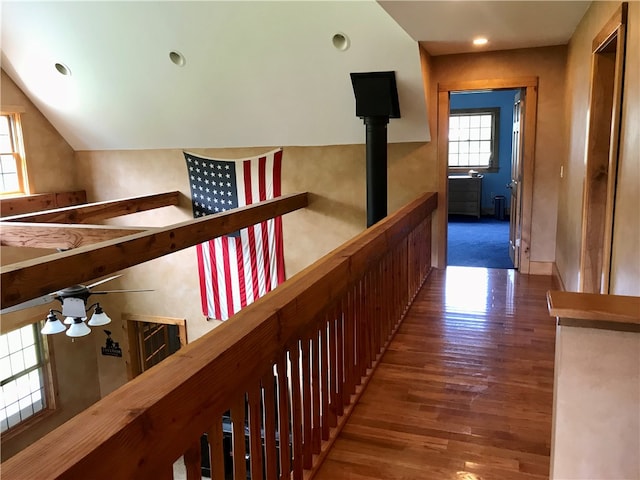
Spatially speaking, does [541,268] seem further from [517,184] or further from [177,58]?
[177,58]

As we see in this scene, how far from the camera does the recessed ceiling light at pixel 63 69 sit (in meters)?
5.73

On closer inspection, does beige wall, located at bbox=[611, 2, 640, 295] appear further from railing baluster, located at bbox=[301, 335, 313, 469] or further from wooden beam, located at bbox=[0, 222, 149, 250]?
wooden beam, located at bbox=[0, 222, 149, 250]

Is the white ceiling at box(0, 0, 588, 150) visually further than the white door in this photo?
No

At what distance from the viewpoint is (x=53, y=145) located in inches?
273

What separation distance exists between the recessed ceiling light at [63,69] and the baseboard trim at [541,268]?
5.52 metres

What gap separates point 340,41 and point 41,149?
4.43 m

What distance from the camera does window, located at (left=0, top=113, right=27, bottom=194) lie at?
6.39 meters

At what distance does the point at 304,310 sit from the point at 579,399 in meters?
0.94

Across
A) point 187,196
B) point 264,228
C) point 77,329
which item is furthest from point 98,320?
point 187,196

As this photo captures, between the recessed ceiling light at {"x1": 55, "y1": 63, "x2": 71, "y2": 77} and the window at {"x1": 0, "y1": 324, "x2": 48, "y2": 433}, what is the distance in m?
3.13

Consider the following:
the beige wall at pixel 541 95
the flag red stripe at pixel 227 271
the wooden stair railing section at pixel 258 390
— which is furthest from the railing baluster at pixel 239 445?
the flag red stripe at pixel 227 271

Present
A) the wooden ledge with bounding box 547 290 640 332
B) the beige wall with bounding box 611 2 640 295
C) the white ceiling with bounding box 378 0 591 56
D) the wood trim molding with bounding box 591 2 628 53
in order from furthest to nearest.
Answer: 1. the white ceiling with bounding box 378 0 591 56
2. the wood trim molding with bounding box 591 2 628 53
3. the beige wall with bounding box 611 2 640 295
4. the wooden ledge with bounding box 547 290 640 332

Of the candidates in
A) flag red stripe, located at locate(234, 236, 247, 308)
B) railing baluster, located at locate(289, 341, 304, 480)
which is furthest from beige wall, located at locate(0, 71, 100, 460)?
railing baluster, located at locate(289, 341, 304, 480)

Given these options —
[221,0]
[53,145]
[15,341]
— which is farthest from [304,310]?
[53,145]
